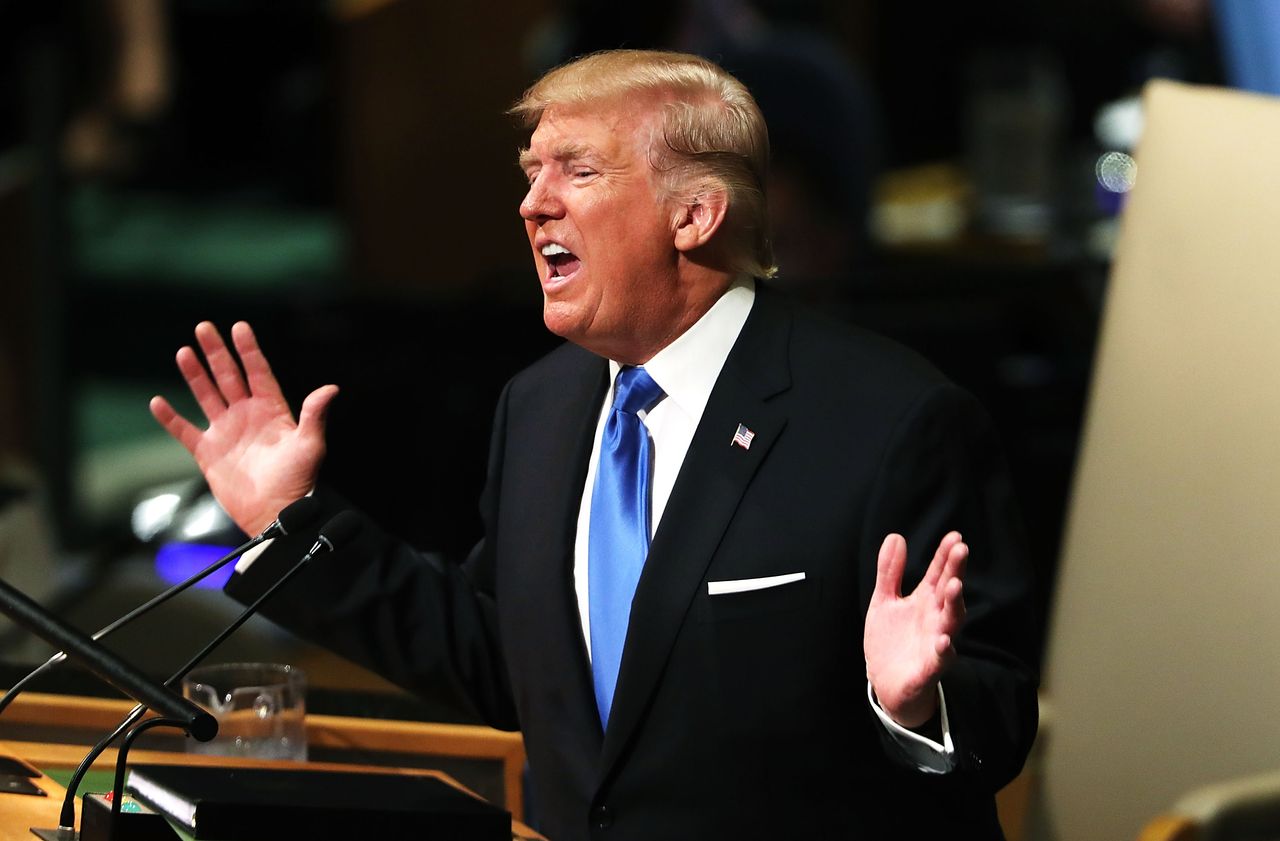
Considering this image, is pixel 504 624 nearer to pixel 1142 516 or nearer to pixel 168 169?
pixel 1142 516

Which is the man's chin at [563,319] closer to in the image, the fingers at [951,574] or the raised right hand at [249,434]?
the raised right hand at [249,434]

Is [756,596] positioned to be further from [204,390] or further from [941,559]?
[204,390]

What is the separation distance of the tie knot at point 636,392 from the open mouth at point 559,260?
126 mm

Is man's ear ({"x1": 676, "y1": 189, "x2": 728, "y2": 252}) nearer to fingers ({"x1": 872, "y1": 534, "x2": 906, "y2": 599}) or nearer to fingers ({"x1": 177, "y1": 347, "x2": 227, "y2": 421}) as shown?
fingers ({"x1": 872, "y1": 534, "x2": 906, "y2": 599})

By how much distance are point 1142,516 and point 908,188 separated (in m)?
4.29

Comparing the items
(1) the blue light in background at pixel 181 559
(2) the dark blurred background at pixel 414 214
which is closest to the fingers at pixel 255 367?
(2) the dark blurred background at pixel 414 214

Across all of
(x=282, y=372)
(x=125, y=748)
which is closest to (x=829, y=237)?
(x=282, y=372)

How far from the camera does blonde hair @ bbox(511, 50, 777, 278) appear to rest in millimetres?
1946

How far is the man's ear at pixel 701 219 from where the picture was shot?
195cm

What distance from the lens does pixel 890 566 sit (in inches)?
68.2

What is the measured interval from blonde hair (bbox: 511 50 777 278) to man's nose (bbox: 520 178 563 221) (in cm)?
9

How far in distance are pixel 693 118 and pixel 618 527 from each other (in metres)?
0.40

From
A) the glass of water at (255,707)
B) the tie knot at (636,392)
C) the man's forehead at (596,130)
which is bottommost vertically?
the glass of water at (255,707)

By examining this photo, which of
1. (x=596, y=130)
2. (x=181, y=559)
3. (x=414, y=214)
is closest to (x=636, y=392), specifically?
(x=596, y=130)
